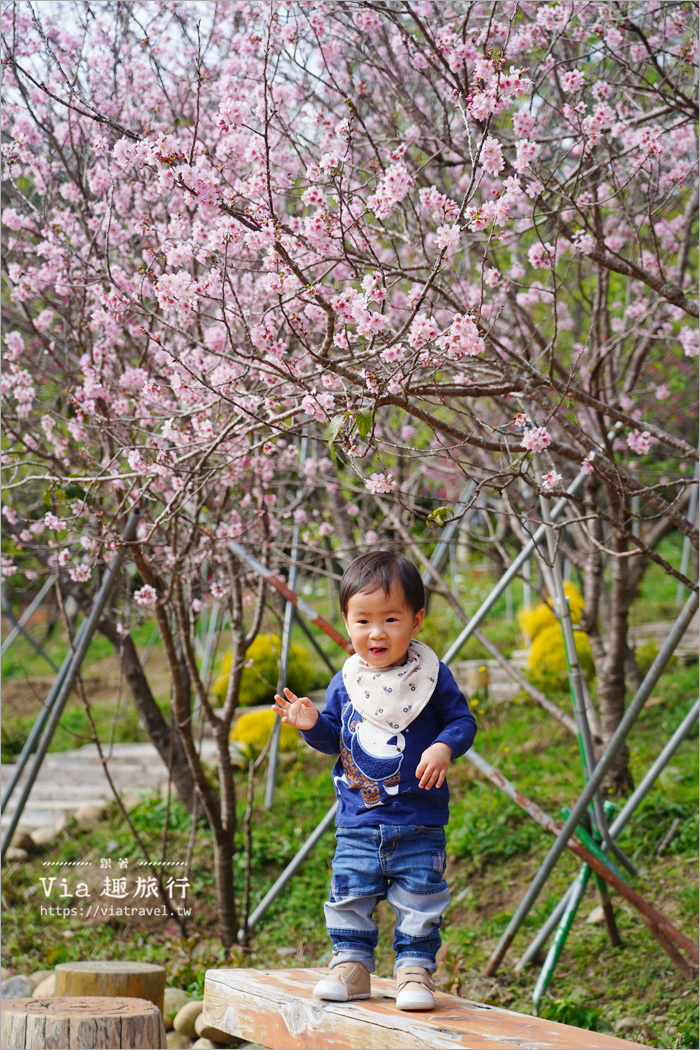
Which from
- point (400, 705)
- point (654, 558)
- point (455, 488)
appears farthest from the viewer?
point (455, 488)

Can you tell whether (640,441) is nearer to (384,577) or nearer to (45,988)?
(384,577)

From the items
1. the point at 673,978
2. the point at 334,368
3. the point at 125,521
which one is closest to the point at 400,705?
the point at 334,368


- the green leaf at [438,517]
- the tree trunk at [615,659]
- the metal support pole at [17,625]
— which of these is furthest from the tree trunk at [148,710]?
the green leaf at [438,517]

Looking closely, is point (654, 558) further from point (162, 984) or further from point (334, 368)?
point (162, 984)

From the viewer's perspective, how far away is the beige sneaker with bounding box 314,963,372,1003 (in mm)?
1892

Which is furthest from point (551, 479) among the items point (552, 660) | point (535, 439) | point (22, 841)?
point (552, 660)

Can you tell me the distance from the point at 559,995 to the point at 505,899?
2.61 feet

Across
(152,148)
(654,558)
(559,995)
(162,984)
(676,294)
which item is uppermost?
(152,148)

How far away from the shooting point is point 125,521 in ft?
13.9

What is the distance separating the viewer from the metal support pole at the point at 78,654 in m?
3.84

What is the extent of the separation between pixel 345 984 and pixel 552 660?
17.2 feet

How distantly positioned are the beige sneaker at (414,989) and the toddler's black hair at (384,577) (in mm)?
779

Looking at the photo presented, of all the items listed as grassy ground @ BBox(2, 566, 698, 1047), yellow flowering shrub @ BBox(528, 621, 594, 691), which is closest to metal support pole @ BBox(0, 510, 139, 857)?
grassy ground @ BBox(2, 566, 698, 1047)

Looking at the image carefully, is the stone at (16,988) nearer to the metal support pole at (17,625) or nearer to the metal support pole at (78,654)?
the metal support pole at (78,654)
